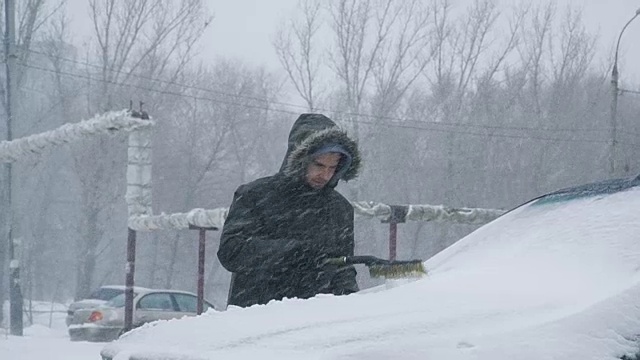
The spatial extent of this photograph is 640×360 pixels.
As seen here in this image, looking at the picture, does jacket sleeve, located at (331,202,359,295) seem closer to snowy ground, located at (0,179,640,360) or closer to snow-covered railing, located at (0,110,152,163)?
snowy ground, located at (0,179,640,360)

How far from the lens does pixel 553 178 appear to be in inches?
1223

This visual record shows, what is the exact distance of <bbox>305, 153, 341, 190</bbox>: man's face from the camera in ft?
13.9

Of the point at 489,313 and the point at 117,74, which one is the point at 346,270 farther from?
the point at 117,74

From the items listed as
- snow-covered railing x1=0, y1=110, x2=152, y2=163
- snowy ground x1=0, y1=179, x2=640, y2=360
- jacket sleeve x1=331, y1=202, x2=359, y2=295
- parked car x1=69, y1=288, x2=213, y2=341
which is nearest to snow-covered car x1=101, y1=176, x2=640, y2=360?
snowy ground x1=0, y1=179, x2=640, y2=360

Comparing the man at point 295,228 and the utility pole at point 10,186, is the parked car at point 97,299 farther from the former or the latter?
the man at point 295,228

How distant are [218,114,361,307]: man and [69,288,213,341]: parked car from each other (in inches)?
499

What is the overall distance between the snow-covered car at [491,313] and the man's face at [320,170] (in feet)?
2.36

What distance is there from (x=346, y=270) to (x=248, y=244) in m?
0.43

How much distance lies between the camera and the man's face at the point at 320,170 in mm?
4234

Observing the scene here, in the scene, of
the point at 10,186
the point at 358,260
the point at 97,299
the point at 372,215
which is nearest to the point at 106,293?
the point at 97,299

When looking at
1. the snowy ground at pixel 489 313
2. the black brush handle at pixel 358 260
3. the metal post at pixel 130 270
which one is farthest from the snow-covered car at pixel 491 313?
the metal post at pixel 130 270

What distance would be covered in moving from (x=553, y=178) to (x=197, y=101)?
598 inches

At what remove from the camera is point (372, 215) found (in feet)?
38.1

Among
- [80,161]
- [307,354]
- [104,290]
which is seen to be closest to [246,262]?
[307,354]
